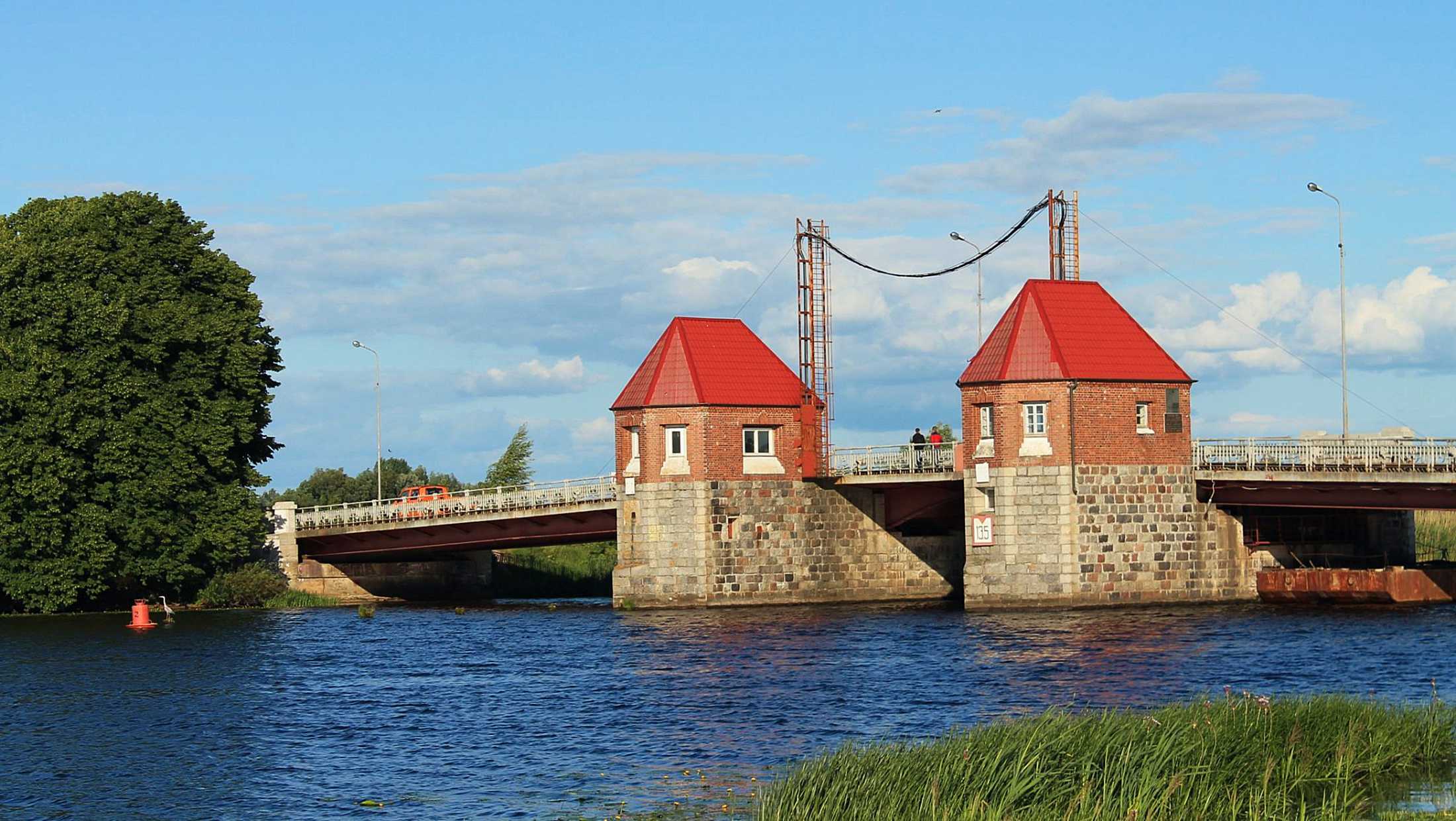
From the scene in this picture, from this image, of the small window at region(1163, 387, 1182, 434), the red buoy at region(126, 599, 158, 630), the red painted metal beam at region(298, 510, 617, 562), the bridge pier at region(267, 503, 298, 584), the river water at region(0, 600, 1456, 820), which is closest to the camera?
the river water at region(0, 600, 1456, 820)

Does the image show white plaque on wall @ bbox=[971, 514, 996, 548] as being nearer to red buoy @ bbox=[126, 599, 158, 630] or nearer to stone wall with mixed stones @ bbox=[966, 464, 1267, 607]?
stone wall with mixed stones @ bbox=[966, 464, 1267, 607]

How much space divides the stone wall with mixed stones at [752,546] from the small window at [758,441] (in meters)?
1.53

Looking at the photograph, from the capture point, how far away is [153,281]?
3152 inches

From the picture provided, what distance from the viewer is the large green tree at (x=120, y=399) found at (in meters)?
75.2

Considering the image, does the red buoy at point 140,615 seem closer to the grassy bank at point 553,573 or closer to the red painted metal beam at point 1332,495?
the grassy bank at point 553,573

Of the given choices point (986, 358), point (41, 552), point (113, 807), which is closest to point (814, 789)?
point (113, 807)

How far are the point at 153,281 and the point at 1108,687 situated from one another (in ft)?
169

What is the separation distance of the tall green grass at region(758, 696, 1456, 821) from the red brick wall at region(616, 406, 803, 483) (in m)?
44.7

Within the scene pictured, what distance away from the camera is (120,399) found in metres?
77.2

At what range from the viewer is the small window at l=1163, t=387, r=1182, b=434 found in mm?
72625

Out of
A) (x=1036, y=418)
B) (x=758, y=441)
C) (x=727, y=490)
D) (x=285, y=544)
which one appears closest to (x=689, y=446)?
(x=727, y=490)

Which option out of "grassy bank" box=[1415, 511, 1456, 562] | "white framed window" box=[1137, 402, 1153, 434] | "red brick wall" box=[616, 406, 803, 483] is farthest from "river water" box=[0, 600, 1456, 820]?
"grassy bank" box=[1415, 511, 1456, 562]

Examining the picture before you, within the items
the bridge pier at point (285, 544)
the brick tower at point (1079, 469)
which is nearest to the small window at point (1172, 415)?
the brick tower at point (1079, 469)

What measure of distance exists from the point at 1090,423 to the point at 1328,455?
924 centimetres
